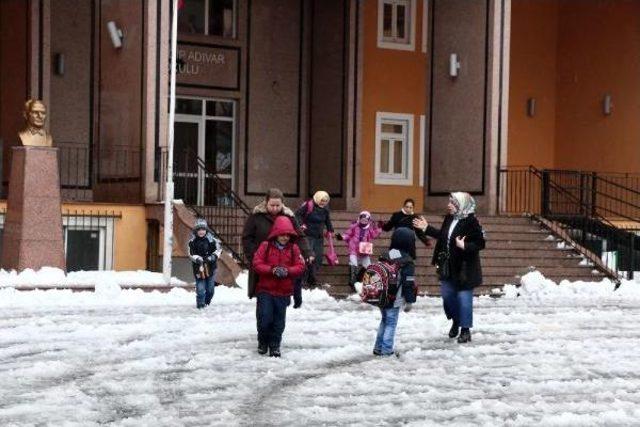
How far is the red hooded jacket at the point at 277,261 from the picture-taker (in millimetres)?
13109

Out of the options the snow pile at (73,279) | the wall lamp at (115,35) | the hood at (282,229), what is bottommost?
the snow pile at (73,279)

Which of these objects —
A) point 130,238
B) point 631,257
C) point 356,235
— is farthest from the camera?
point 631,257

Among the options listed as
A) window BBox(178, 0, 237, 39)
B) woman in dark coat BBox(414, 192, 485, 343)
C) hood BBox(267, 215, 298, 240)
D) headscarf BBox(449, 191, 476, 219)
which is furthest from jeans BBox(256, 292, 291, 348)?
window BBox(178, 0, 237, 39)

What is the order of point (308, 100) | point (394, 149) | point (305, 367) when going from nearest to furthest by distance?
point (305, 367)
point (308, 100)
point (394, 149)

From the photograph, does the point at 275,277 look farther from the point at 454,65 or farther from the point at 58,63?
the point at 454,65

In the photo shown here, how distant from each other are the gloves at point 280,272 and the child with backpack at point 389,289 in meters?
0.85

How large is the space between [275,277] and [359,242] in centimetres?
861

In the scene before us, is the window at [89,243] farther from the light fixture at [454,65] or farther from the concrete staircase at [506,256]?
the light fixture at [454,65]

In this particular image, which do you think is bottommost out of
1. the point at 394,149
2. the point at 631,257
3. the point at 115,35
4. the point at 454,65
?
the point at 631,257

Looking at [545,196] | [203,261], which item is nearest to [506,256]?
[545,196]

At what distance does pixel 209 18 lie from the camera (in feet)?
95.9

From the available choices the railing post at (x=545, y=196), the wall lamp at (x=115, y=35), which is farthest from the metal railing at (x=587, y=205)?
the wall lamp at (x=115, y=35)

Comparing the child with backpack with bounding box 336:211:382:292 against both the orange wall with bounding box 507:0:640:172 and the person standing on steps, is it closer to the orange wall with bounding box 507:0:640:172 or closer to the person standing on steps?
the person standing on steps

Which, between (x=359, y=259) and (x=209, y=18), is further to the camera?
(x=209, y=18)
